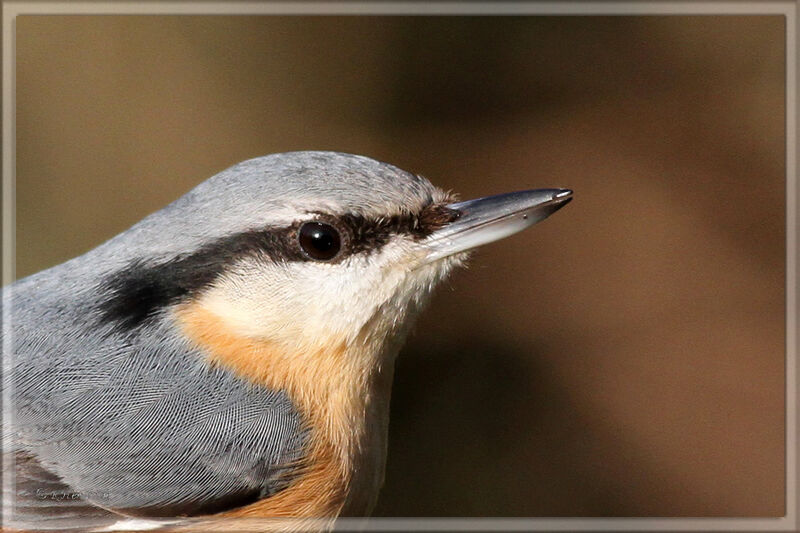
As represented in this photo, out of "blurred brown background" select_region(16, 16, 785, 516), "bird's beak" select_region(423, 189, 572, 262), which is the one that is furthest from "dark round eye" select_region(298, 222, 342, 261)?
"blurred brown background" select_region(16, 16, 785, 516)

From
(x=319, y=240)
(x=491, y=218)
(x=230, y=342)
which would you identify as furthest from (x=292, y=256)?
(x=491, y=218)

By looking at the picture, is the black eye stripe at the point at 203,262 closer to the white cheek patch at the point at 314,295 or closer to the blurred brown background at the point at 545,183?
the white cheek patch at the point at 314,295

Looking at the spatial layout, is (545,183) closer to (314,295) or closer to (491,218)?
(491,218)

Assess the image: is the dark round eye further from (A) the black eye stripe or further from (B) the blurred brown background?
(B) the blurred brown background

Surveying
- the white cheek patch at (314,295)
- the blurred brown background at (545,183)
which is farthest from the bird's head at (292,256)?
the blurred brown background at (545,183)

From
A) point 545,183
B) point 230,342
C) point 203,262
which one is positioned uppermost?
point 545,183

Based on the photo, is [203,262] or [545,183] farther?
[545,183]

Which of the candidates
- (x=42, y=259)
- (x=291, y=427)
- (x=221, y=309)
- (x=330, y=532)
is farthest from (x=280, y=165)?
(x=42, y=259)
